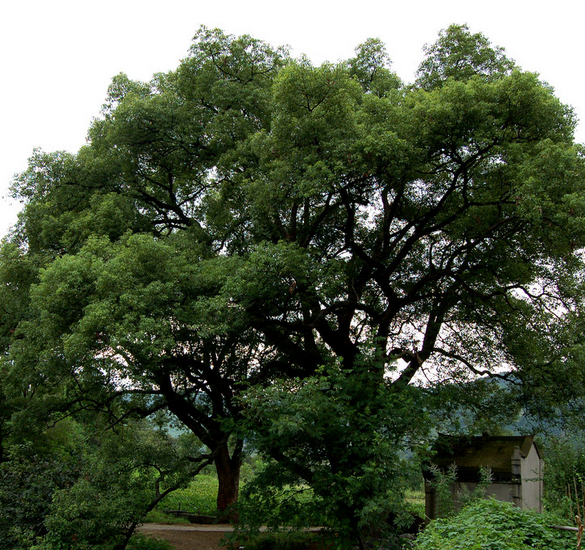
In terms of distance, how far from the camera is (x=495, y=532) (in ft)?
22.1

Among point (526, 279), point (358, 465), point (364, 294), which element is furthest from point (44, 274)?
point (526, 279)

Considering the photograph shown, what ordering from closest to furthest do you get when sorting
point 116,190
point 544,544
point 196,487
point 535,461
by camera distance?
point 544,544 < point 535,461 < point 116,190 < point 196,487

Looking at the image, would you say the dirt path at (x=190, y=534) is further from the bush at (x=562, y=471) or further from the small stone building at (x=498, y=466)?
the bush at (x=562, y=471)

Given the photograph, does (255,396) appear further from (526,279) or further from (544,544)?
(526,279)

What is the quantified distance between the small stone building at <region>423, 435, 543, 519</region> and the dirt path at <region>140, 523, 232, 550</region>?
6.55 metres

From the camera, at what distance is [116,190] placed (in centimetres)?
1597

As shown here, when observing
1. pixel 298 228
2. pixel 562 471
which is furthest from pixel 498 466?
pixel 298 228

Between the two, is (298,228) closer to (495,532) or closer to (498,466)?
(498,466)

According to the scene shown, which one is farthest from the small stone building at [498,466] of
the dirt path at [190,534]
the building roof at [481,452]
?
the dirt path at [190,534]

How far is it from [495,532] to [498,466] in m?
6.92

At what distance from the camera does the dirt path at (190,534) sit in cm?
1532

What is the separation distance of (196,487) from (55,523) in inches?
919

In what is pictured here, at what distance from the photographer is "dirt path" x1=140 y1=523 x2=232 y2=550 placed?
50.3 ft

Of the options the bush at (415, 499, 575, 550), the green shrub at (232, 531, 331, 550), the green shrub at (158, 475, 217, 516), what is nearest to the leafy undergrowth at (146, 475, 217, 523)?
the green shrub at (158, 475, 217, 516)
